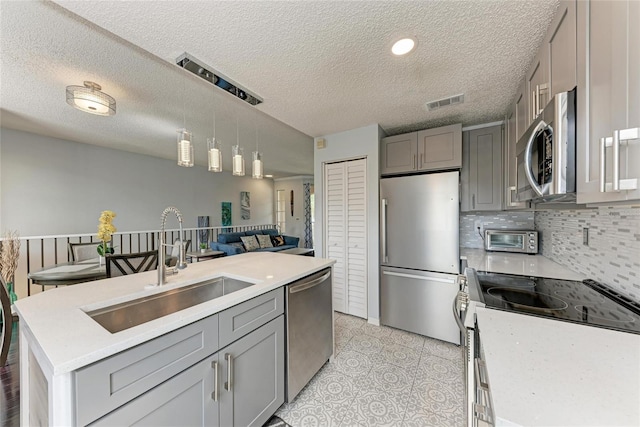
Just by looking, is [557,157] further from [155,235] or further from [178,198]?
[178,198]

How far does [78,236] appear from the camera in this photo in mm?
3824

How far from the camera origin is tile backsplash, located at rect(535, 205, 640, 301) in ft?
3.63

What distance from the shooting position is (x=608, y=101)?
71 cm

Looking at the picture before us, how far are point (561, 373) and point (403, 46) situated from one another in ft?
5.68

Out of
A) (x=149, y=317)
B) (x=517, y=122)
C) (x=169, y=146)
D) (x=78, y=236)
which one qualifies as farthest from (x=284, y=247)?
(x=517, y=122)

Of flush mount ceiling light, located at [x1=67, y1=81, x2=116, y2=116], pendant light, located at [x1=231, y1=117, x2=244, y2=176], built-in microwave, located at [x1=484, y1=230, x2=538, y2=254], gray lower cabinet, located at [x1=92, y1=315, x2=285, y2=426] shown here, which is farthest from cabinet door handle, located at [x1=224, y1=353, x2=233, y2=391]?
built-in microwave, located at [x1=484, y1=230, x2=538, y2=254]

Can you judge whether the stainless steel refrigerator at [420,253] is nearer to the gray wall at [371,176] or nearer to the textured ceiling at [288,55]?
the gray wall at [371,176]

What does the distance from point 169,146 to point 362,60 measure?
407 centimetres

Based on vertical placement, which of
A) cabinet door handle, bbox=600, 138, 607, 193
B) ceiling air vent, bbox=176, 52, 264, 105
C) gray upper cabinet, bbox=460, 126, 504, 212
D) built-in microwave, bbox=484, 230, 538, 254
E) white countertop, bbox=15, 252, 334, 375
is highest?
ceiling air vent, bbox=176, 52, 264, 105

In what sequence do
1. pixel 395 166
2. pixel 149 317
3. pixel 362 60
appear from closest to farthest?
pixel 149 317
pixel 362 60
pixel 395 166

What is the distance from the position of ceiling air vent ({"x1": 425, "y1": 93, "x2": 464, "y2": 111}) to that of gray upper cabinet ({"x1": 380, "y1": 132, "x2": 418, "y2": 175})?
0.35m

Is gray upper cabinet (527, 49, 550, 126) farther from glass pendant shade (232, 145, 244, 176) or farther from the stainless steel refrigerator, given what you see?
glass pendant shade (232, 145, 244, 176)

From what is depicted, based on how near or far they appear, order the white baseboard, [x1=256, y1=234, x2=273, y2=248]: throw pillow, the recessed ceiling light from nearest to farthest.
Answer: the recessed ceiling light → the white baseboard → [x1=256, y1=234, x2=273, y2=248]: throw pillow

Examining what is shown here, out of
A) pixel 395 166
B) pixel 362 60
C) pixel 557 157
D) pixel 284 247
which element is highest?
pixel 362 60
